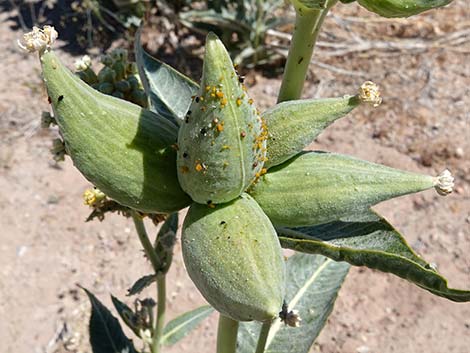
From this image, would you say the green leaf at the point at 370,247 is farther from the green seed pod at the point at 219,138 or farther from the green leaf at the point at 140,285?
the green leaf at the point at 140,285

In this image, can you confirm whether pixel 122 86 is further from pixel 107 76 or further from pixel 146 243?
pixel 146 243

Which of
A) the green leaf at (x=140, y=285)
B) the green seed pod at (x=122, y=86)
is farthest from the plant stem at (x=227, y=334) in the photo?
the green seed pod at (x=122, y=86)

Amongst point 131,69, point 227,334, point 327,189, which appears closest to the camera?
point 327,189

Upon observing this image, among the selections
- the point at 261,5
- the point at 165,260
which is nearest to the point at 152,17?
the point at 261,5

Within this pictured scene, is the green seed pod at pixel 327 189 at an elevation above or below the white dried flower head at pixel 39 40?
below

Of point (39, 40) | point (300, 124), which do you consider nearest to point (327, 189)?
point (300, 124)

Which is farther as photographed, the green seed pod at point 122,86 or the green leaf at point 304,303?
the green leaf at point 304,303

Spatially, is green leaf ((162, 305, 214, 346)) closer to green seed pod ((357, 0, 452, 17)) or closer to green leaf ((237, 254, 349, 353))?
green leaf ((237, 254, 349, 353))

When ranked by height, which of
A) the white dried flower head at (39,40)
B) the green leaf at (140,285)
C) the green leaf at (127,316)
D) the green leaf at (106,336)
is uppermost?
the white dried flower head at (39,40)
